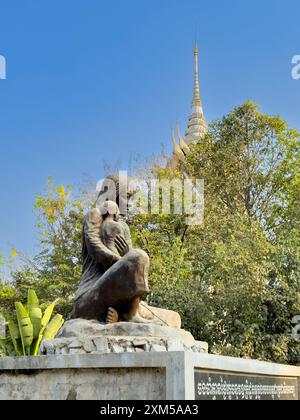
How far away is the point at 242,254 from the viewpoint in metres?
15.1

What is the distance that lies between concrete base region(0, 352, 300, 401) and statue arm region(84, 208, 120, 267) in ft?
4.81

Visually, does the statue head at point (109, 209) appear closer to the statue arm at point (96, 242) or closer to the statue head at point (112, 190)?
the statue arm at point (96, 242)

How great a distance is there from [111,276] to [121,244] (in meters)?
0.80

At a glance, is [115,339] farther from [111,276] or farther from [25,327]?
[25,327]

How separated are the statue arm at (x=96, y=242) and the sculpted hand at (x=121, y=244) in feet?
0.72

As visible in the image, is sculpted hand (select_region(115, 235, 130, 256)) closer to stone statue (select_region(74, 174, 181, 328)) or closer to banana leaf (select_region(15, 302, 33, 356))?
stone statue (select_region(74, 174, 181, 328))

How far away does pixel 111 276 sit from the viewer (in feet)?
21.9

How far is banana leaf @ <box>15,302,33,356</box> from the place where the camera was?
40.0 ft

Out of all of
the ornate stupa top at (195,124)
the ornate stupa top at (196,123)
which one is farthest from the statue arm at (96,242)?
the ornate stupa top at (196,123)

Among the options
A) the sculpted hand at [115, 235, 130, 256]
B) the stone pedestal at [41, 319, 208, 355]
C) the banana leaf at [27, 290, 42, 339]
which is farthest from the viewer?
the banana leaf at [27, 290, 42, 339]

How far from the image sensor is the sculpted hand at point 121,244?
24.2 ft

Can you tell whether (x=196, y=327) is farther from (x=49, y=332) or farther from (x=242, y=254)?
(x=49, y=332)

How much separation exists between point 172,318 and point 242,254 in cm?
811

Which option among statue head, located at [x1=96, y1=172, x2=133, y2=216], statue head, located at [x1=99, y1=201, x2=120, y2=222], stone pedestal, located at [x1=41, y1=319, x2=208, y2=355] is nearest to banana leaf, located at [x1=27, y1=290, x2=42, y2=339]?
statue head, located at [x1=96, y1=172, x2=133, y2=216]
